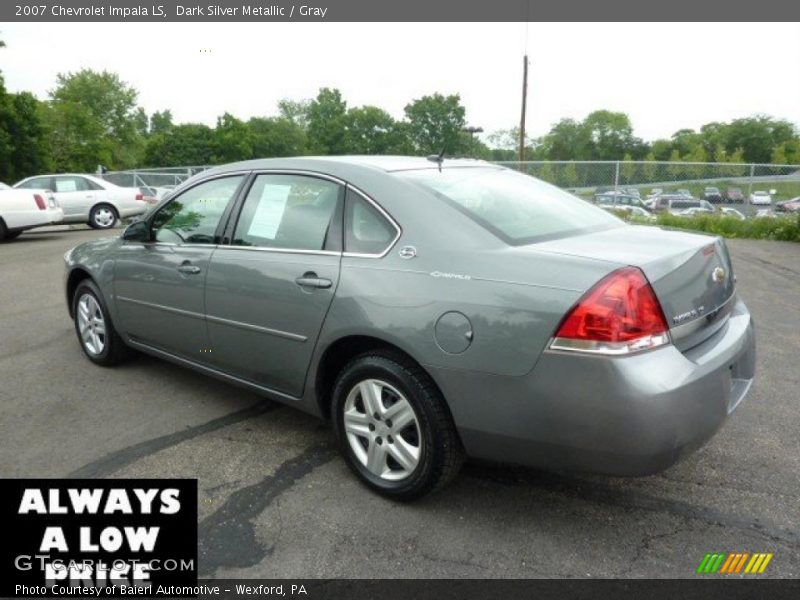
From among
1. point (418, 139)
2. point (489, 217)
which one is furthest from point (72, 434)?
point (418, 139)

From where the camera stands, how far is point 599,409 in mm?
2363

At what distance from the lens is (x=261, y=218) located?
362 cm

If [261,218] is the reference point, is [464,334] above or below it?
below

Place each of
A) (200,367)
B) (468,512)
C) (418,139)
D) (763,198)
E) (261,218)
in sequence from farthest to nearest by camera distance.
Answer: (418,139) < (763,198) < (200,367) < (261,218) < (468,512)

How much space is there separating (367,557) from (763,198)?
658 inches

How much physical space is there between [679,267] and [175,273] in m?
2.86

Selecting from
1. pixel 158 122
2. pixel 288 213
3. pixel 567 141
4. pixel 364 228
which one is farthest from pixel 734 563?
pixel 158 122

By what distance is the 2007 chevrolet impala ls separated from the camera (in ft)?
7.89

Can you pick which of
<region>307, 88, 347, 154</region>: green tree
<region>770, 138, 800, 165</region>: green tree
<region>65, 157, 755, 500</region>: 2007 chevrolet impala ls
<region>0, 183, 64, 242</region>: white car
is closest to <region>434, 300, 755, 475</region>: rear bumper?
<region>65, 157, 755, 500</region>: 2007 chevrolet impala ls

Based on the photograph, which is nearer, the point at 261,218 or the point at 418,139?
the point at 261,218

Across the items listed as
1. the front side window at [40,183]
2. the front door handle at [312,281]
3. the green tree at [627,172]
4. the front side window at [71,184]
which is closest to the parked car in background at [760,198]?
the green tree at [627,172]

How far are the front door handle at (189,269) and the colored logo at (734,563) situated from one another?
2.95m

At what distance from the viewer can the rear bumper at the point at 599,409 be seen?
2.35 metres

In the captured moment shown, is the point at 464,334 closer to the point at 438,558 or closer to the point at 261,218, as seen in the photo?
the point at 438,558
